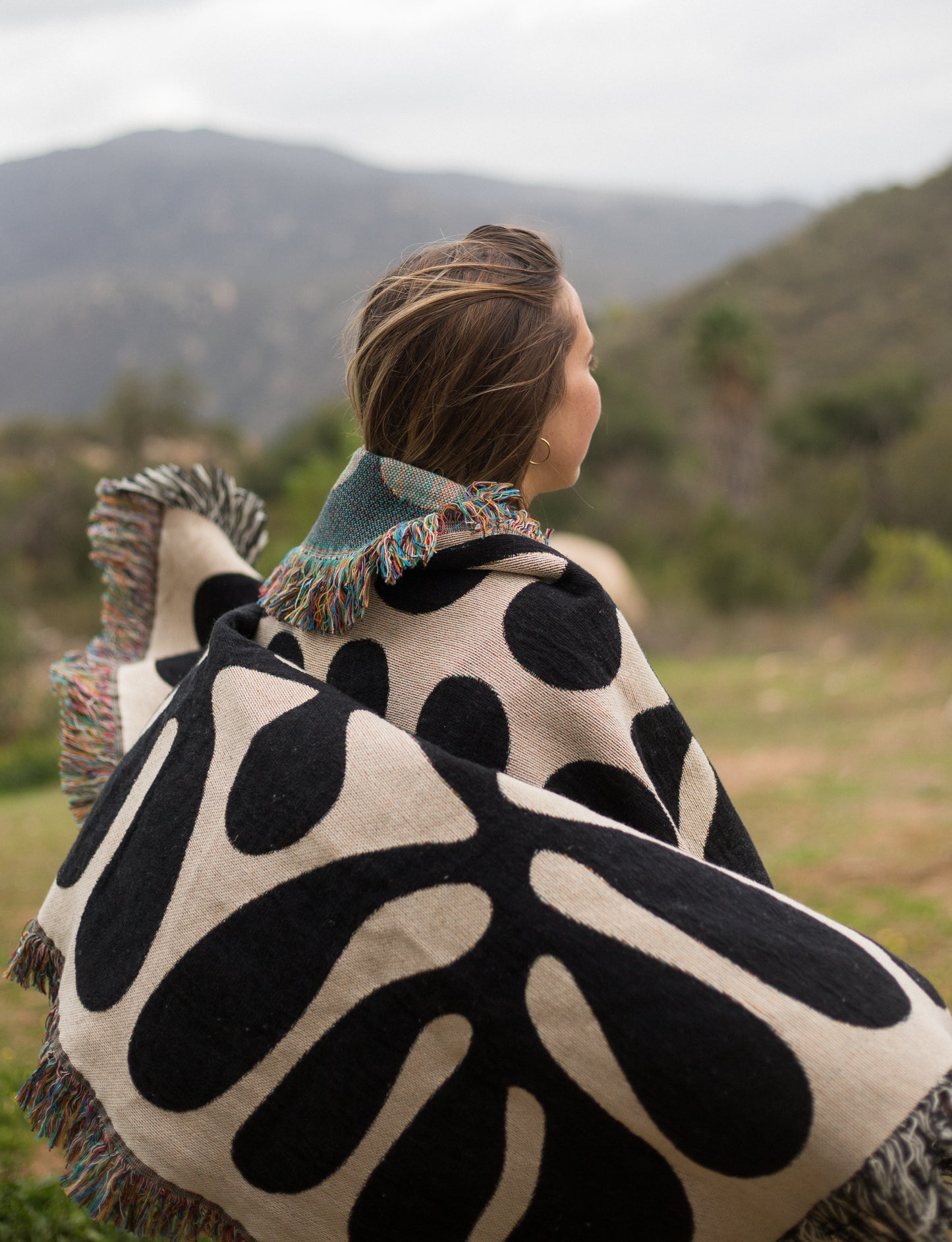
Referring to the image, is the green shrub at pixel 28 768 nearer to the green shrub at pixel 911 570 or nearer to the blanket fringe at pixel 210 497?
the blanket fringe at pixel 210 497

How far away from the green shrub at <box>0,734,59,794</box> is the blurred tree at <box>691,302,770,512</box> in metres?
17.1

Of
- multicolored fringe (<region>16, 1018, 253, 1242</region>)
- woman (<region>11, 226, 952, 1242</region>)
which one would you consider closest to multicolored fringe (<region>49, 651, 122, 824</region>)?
woman (<region>11, 226, 952, 1242</region>)

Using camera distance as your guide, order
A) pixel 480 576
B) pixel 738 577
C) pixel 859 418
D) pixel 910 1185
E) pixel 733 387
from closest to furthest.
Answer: pixel 910 1185
pixel 480 576
pixel 738 577
pixel 733 387
pixel 859 418

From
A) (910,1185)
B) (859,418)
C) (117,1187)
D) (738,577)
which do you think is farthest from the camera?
(859,418)

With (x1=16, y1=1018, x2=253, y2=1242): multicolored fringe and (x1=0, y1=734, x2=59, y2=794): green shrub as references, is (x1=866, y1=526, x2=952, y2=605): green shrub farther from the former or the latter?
(x1=16, y1=1018, x2=253, y2=1242): multicolored fringe

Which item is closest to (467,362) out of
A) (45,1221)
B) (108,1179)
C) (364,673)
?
(364,673)

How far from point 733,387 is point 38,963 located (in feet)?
84.4

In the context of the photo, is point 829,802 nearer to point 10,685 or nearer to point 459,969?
point 459,969

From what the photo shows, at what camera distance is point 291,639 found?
1.80m

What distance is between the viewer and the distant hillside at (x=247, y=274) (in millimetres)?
30500

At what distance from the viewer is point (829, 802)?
24.7 feet

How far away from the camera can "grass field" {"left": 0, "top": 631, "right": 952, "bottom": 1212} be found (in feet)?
15.2

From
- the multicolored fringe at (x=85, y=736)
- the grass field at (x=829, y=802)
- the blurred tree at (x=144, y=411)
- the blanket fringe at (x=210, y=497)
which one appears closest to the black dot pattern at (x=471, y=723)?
the multicolored fringe at (x=85, y=736)

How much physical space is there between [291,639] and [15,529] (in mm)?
28441
